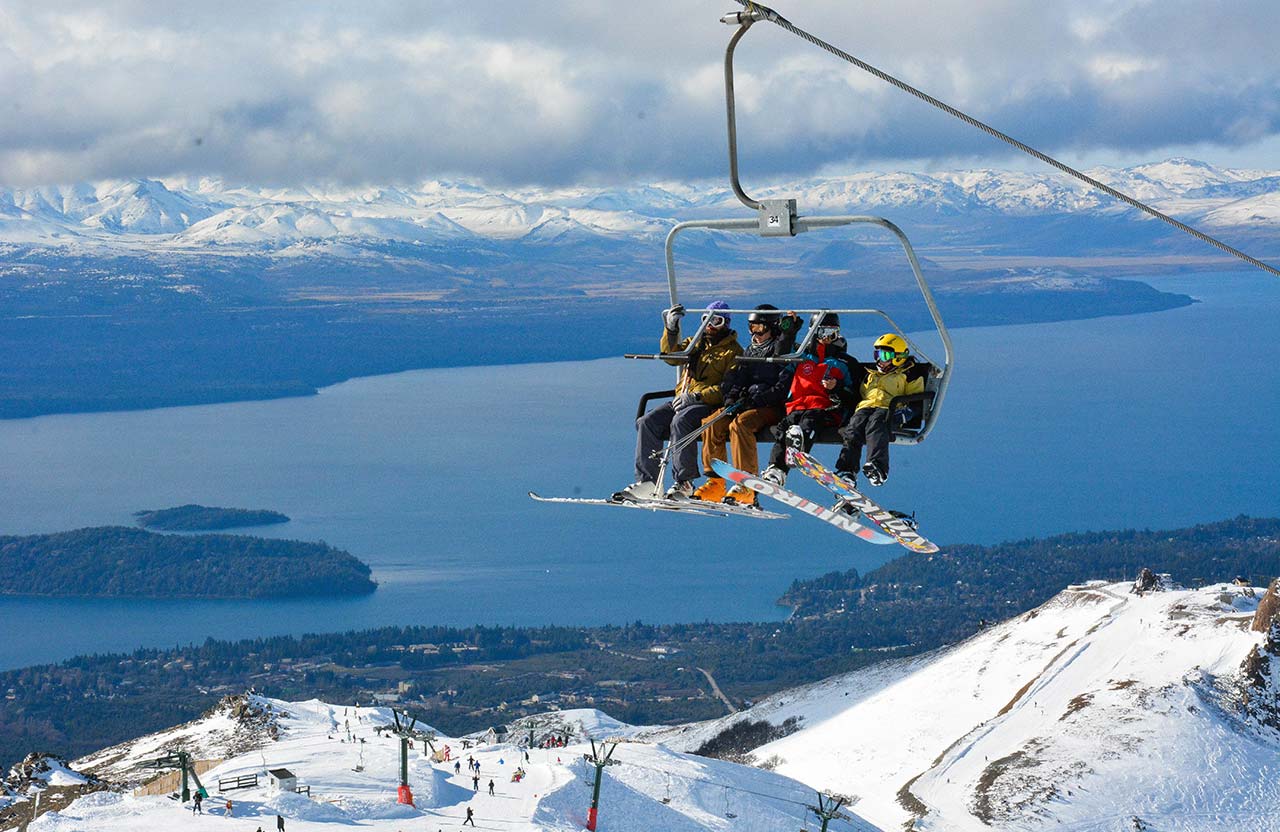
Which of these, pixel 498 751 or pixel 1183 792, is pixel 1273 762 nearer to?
pixel 1183 792

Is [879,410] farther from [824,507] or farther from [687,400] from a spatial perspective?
[687,400]

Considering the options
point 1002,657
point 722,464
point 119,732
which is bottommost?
point 119,732

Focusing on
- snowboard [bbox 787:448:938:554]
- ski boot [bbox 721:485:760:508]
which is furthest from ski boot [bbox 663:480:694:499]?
snowboard [bbox 787:448:938:554]

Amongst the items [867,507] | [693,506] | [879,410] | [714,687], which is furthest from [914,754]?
[714,687]

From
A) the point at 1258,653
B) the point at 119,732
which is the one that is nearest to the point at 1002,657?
the point at 1258,653

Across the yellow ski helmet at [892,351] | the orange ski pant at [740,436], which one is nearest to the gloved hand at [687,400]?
the orange ski pant at [740,436]

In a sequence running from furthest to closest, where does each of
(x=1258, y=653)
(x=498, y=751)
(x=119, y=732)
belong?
(x=119, y=732) < (x=1258, y=653) < (x=498, y=751)
